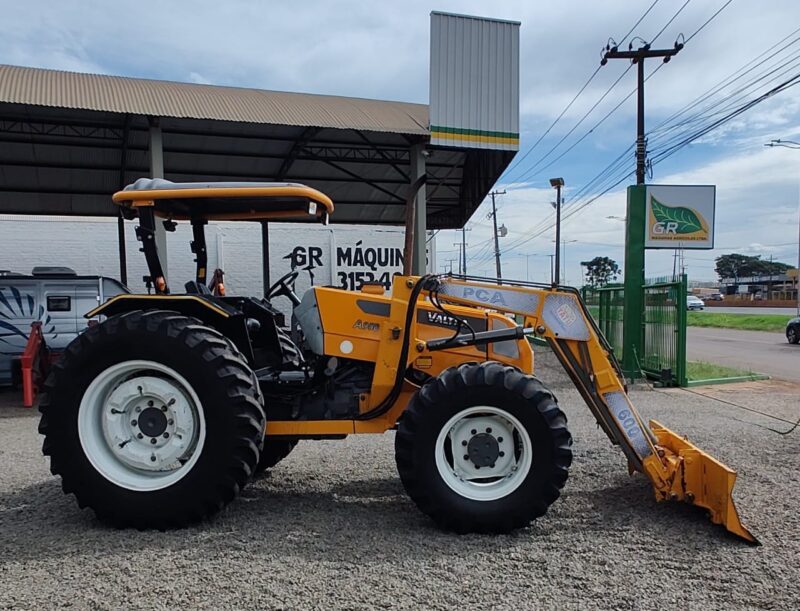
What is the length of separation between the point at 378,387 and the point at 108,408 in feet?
5.82

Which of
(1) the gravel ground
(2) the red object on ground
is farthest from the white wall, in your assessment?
(1) the gravel ground

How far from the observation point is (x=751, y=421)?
7.88m

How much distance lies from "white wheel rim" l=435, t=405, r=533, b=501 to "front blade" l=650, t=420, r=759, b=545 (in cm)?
101

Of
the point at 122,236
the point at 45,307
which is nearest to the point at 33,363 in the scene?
the point at 45,307

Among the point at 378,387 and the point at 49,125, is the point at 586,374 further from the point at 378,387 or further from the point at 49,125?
the point at 49,125

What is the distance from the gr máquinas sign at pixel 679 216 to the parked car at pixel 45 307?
1005cm

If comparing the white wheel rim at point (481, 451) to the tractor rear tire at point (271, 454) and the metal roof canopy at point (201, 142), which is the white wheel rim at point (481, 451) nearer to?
the tractor rear tire at point (271, 454)

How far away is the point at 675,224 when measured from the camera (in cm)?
1285

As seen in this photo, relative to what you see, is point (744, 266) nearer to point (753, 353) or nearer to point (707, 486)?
point (753, 353)

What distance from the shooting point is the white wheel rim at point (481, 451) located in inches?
159

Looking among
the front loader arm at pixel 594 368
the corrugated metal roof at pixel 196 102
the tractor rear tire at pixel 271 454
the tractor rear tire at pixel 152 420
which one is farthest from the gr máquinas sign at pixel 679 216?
the tractor rear tire at pixel 152 420

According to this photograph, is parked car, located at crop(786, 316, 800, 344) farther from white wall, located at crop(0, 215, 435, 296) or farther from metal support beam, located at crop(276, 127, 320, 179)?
metal support beam, located at crop(276, 127, 320, 179)

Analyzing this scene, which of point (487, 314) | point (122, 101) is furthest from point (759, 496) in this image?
point (122, 101)

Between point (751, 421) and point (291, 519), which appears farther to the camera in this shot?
point (751, 421)
